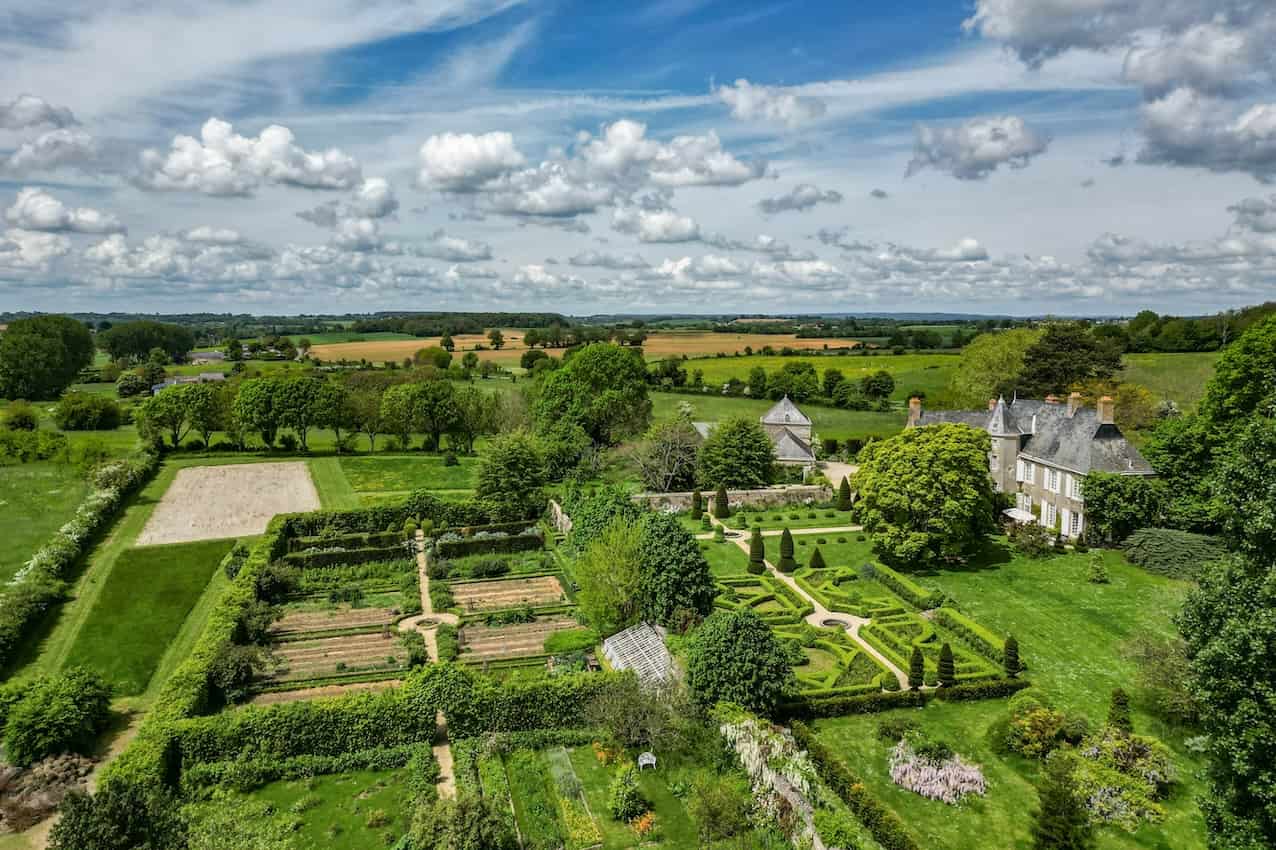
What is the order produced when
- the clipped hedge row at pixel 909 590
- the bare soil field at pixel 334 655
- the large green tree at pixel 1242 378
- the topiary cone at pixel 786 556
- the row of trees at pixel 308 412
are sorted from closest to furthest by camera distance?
the bare soil field at pixel 334 655, the clipped hedge row at pixel 909 590, the large green tree at pixel 1242 378, the topiary cone at pixel 786 556, the row of trees at pixel 308 412

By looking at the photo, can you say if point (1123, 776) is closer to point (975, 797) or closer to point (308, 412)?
point (975, 797)

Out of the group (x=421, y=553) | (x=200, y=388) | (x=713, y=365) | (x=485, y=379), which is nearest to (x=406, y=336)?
(x=485, y=379)

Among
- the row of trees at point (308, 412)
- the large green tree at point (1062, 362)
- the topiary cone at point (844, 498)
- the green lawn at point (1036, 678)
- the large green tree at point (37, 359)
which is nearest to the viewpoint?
the green lawn at point (1036, 678)

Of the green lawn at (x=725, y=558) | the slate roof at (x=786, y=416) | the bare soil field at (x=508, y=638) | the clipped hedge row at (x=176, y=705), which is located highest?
the slate roof at (x=786, y=416)

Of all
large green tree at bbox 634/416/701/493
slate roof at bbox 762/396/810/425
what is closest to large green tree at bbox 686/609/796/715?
large green tree at bbox 634/416/701/493

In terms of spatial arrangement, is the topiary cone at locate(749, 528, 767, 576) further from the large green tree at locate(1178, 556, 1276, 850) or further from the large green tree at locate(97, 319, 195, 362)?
the large green tree at locate(97, 319, 195, 362)

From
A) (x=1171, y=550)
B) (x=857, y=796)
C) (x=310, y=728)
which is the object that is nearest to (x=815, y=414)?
(x=1171, y=550)

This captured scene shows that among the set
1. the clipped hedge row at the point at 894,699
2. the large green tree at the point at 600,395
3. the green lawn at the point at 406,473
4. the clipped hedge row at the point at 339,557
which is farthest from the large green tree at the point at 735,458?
the clipped hedge row at the point at 894,699

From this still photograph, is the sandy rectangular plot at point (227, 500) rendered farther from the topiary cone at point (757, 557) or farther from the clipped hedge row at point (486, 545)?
the topiary cone at point (757, 557)
